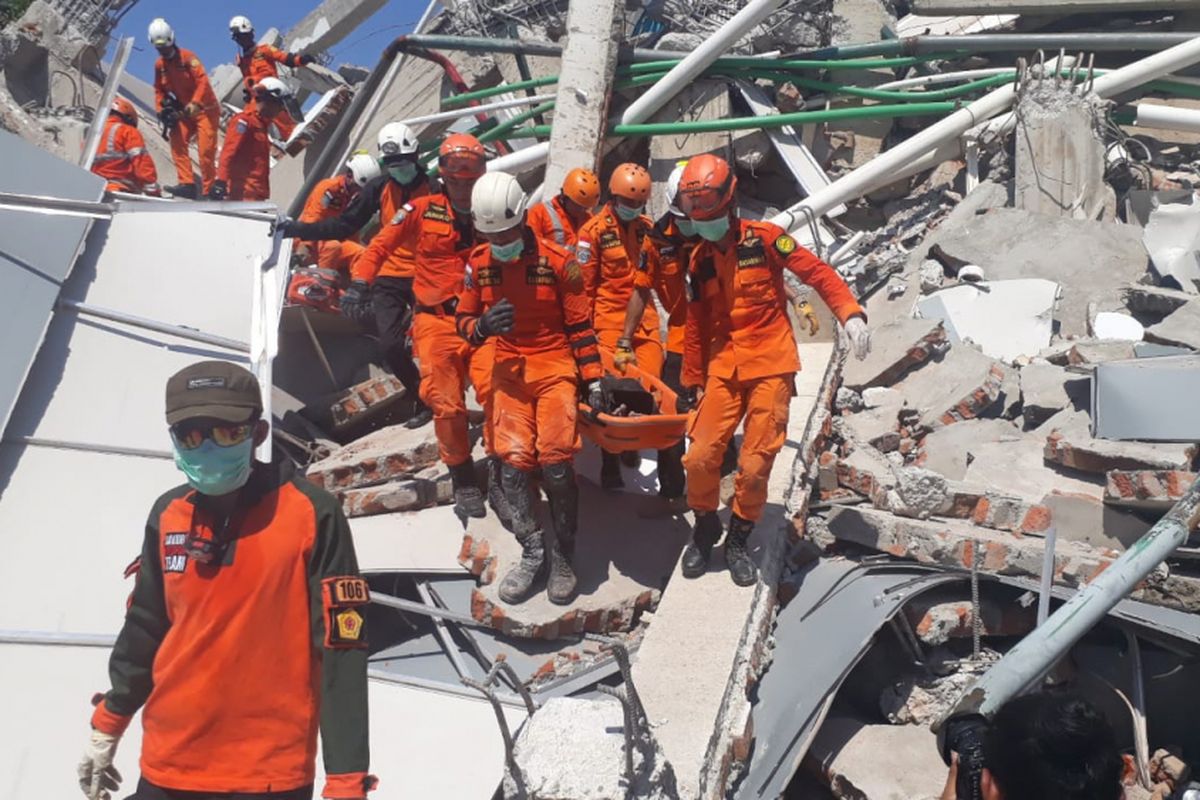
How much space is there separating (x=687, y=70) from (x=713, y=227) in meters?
4.51

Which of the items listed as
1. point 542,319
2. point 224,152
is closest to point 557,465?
point 542,319

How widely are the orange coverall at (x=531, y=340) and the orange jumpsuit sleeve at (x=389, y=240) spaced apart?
43.3 inches

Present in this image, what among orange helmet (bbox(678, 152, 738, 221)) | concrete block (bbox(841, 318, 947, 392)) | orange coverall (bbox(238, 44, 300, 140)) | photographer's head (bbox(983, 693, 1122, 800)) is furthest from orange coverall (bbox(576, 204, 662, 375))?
orange coverall (bbox(238, 44, 300, 140))

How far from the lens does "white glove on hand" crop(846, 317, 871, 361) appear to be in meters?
4.21

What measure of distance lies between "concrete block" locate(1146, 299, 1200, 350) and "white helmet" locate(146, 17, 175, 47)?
8.88m

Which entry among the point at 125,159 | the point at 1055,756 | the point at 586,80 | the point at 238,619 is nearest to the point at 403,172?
the point at 586,80

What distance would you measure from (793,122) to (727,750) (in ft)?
19.8

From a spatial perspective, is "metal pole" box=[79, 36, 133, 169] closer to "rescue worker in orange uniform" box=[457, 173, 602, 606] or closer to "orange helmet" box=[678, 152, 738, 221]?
"rescue worker in orange uniform" box=[457, 173, 602, 606]

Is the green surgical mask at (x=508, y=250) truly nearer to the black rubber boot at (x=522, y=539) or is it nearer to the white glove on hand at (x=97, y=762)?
the black rubber boot at (x=522, y=539)

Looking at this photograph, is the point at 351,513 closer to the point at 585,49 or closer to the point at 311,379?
the point at 311,379

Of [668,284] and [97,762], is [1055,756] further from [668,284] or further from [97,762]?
[668,284]

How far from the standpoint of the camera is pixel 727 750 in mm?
3678

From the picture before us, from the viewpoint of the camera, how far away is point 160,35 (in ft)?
33.8

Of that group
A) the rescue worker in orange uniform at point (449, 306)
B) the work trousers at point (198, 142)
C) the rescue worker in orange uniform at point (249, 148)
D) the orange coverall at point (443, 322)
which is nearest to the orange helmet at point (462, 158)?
the rescue worker in orange uniform at point (449, 306)
